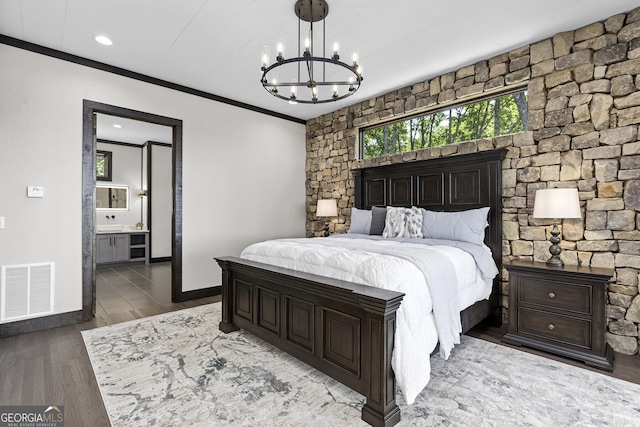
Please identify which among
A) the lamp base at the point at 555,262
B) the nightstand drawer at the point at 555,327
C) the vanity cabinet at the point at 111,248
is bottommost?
the nightstand drawer at the point at 555,327

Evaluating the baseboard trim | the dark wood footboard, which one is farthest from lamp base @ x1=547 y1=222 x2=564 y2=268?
the baseboard trim

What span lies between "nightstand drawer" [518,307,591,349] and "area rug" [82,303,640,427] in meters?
0.22

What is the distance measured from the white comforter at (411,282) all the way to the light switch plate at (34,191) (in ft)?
8.94

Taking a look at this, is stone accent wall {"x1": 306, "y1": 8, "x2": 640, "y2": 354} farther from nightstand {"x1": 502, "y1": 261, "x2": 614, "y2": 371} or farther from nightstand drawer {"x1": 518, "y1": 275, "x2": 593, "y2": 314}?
nightstand drawer {"x1": 518, "y1": 275, "x2": 593, "y2": 314}

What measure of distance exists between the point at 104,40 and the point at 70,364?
10.1ft

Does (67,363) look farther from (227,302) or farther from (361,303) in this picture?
(361,303)

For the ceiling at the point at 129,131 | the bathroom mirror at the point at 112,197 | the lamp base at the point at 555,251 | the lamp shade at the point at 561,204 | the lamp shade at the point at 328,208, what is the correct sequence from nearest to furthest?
the lamp shade at the point at 561,204, the lamp base at the point at 555,251, the lamp shade at the point at 328,208, the ceiling at the point at 129,131, the bathroom mirror at the point at 112,197

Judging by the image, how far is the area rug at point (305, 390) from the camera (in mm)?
1871

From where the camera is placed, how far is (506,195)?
11.2 ft

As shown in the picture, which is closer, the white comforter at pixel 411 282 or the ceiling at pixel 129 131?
the white comforter at pixel 411 282

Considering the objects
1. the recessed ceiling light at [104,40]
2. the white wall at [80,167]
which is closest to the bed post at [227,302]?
the white wall at [80,167]

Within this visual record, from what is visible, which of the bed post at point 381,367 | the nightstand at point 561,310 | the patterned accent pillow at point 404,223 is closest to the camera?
the bed post at point 381,367

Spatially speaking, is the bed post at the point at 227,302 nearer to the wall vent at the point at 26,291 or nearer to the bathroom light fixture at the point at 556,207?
the wall vent at the point at 26,291

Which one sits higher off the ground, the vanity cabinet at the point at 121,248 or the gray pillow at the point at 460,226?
the gray pillow at the point at 460,226
